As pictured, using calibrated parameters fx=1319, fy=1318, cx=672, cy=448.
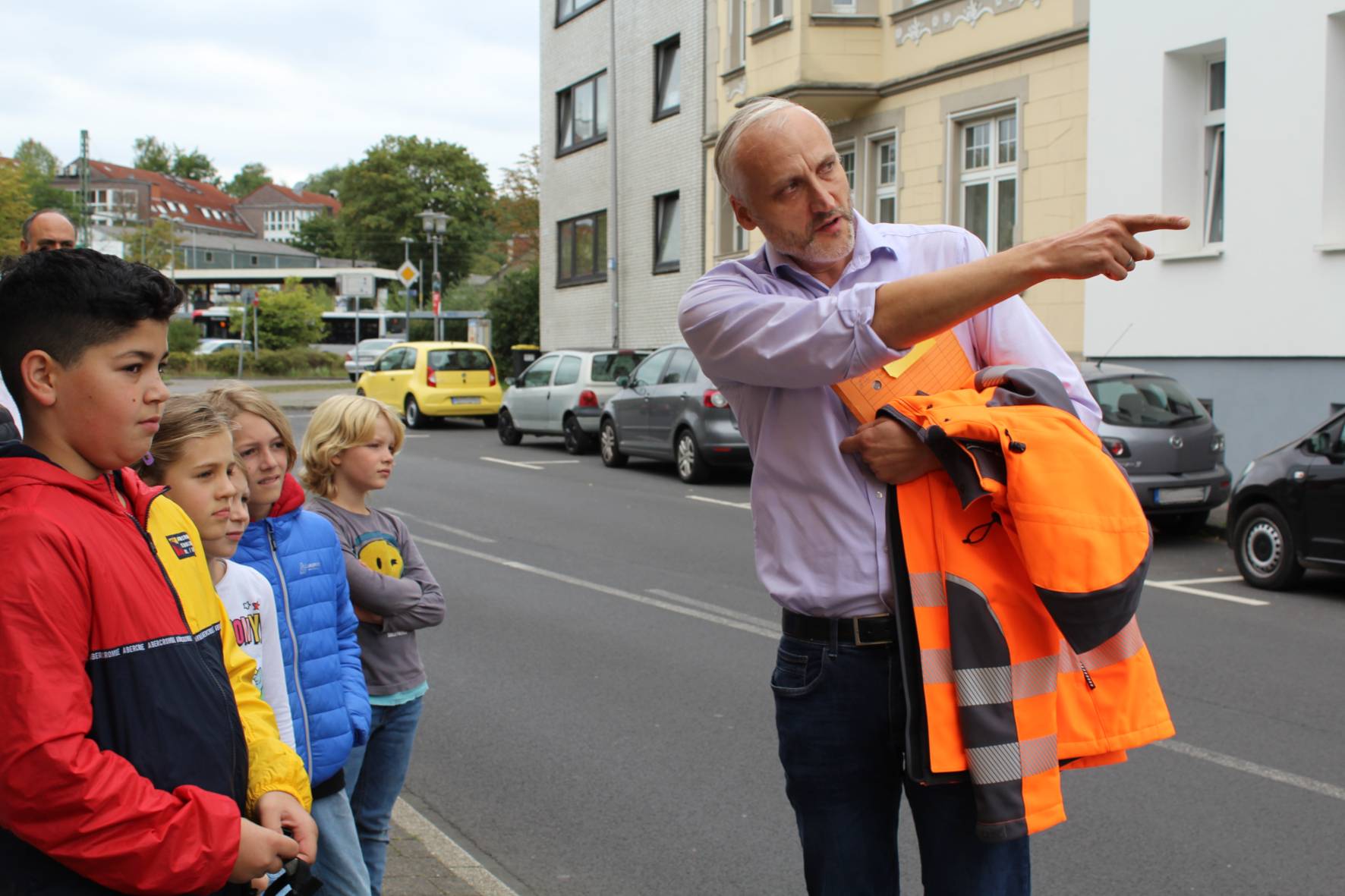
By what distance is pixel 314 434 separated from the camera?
3.76m

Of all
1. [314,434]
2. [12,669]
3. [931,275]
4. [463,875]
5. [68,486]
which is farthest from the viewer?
[463,875]

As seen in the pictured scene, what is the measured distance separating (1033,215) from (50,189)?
98.4m

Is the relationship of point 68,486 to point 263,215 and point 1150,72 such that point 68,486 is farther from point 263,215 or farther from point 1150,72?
point 263,215

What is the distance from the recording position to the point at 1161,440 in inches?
468

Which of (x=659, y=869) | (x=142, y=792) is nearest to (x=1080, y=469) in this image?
(x=142, y=792)

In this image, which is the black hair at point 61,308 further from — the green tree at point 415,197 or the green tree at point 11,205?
the green tree at point 415,197

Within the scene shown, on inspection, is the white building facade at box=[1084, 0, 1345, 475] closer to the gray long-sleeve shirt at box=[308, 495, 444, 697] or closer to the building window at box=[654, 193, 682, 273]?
the building window at box=[654, 193, 682, 273]

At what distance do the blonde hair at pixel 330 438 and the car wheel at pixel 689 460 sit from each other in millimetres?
12939

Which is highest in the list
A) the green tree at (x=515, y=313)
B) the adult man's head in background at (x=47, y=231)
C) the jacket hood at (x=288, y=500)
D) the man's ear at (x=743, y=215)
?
the green tree at (x=515, y=313)

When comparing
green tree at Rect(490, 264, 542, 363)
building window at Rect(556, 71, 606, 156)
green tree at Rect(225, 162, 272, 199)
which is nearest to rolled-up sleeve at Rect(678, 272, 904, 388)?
building window at Rect(556, 71, 606, 156)

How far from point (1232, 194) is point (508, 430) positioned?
1258 centimetres

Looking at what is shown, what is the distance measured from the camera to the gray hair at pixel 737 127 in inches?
91.1

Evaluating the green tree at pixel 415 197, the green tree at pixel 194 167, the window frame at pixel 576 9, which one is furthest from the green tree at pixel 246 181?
the window frame at pixel 576 9

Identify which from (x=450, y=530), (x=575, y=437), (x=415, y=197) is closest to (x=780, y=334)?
(x=450, y=530)
